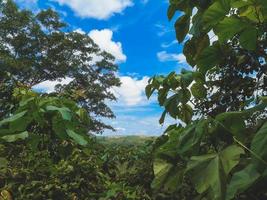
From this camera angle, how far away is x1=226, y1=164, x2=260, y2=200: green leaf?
3.97 feet

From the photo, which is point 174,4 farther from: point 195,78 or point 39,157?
point 39,157

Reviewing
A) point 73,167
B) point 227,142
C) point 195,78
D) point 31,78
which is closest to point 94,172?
point 73,167

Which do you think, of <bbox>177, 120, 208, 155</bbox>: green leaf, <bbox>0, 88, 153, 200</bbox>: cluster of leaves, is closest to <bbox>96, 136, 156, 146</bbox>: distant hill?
<bbox>0, 88, 153, 200</bbox>: cluster of leaves

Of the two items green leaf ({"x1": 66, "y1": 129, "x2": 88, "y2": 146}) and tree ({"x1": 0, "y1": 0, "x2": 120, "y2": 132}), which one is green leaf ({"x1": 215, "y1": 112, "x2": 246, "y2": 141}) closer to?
green leaf ({"x1": 66, "y1": 129, "x2": 88, "y2": 146})

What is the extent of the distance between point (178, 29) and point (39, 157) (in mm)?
2393

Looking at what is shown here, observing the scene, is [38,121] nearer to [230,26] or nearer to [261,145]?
[230,26]

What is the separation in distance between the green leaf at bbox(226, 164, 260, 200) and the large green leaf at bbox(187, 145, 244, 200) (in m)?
0.05

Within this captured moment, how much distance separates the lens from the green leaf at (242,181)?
3.97 ft

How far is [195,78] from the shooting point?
2.36m

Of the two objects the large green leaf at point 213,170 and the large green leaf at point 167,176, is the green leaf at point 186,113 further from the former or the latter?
the large green leaf at point 213,170

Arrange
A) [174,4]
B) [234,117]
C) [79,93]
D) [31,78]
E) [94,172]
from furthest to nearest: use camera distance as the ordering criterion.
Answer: [31,78] → [79,93] → [94,172] → [174,4] → [234,117]

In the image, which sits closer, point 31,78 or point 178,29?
point 178,29

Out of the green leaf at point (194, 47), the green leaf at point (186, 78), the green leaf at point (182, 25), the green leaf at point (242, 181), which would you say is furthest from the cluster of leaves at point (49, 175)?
the green leaf at point (242, 181)

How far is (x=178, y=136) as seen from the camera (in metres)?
1.86
